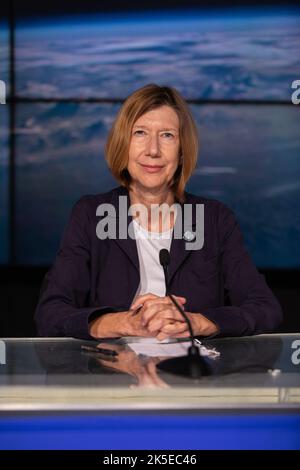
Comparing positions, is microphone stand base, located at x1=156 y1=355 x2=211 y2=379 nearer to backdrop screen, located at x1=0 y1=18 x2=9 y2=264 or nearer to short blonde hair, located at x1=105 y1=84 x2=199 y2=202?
short blonde hair, located at x1=105 y1=84 x2=199 y2=202

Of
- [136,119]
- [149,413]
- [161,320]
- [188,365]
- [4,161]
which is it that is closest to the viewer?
[149,413]

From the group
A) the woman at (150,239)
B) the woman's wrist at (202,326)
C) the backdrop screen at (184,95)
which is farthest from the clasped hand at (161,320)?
the backdrop screen at (184,95)

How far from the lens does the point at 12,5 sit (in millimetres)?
5922

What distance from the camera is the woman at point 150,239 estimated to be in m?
2.33

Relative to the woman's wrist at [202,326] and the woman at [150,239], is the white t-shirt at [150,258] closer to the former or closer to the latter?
the woman at [150,239]

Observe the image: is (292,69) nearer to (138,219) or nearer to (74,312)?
(138,219)

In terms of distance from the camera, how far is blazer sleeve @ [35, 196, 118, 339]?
2.11m

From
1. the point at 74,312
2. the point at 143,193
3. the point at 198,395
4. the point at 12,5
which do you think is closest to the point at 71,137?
the point at 12,5

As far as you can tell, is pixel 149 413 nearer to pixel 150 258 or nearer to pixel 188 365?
pixel 188 365

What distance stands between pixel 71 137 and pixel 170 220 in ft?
12.0

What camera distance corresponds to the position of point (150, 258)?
7.88ft

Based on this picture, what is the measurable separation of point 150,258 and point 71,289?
278mm

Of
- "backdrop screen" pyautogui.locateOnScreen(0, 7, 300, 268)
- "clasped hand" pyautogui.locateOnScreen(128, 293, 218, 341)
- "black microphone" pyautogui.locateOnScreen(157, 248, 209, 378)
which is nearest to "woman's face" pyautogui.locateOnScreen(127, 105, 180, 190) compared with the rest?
"clasped hand" pyautogui.locateOnScreen(128, 293, 218, 341)

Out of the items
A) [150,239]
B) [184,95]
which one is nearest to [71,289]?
[150,239]
